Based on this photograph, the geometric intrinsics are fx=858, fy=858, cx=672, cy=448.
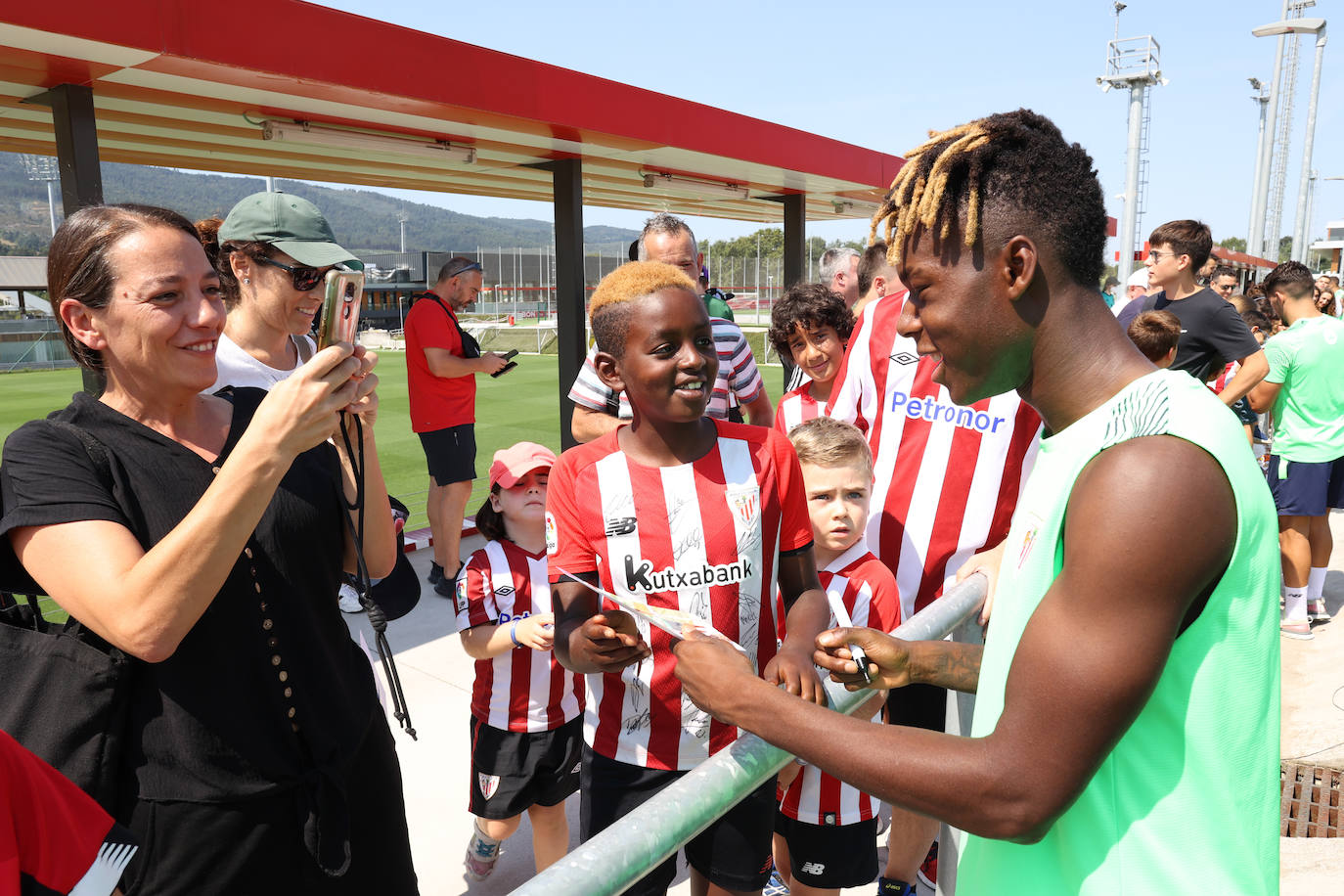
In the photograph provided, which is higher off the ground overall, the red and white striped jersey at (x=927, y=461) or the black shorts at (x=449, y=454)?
the red and white striped jersey at (x=927, y=461)

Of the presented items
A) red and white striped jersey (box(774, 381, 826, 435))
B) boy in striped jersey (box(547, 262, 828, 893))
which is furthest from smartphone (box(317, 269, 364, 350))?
red and white striped jersey (box(774, 381, 826, 435))

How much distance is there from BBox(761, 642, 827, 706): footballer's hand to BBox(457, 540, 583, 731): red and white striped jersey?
1.35 meters

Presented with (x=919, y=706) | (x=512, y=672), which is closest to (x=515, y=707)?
(x=512, y=672)

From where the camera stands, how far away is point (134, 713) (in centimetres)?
147

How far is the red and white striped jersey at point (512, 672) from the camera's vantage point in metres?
2.84

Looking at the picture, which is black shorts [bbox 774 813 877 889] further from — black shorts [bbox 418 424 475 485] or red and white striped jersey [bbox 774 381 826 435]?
black shorts [bbox 418 424 475 485]

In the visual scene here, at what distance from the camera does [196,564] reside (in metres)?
1.35

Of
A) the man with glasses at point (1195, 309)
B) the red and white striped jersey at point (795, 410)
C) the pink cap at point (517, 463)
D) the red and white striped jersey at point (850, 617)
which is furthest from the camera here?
the man with glasses at point (1195, 309)

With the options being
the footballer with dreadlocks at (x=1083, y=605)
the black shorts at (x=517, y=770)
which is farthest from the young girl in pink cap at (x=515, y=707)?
the footballer with dreadlocks at (x=1083, y=605)

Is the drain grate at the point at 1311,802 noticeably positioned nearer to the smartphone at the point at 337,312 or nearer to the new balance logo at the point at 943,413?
the new balance logo at the point at 943,413

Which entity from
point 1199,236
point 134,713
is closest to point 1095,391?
point 134,713

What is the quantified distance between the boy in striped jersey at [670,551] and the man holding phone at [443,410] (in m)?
4.04

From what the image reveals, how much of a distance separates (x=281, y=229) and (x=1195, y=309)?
5.24 meters

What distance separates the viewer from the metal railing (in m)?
0.91
